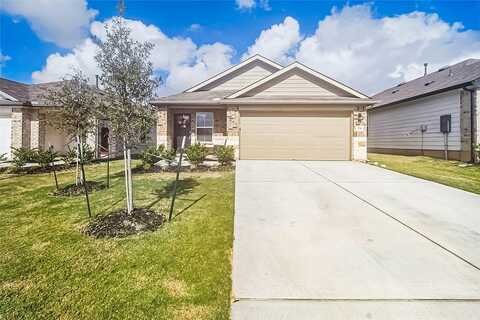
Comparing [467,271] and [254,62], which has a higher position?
[254,62]

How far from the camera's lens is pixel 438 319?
2.04 meters

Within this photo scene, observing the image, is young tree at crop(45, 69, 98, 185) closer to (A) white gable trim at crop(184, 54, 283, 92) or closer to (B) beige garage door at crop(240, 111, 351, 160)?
(B) beige garage door at crop(240, 111, 351, 160)

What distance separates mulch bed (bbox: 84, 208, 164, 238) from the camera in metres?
3.88

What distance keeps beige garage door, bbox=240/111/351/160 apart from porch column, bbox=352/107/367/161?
27cm

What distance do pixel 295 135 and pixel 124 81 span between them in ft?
28.9

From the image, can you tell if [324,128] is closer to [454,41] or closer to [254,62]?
[254,62]

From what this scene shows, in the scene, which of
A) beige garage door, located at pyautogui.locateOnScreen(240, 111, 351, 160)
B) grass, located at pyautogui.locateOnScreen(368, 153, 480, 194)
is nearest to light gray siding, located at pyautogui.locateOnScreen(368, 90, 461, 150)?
grass, located at pyautogui.locateOnScreen(368, 153, 480, 194)

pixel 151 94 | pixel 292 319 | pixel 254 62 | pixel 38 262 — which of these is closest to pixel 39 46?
pixel 254 62

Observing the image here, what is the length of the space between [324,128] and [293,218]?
27.0 feet

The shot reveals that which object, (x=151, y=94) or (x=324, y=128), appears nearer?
(x=151, y=94)

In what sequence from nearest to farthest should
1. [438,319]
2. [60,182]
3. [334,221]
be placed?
[438,319] → [334,221] → [60,182]

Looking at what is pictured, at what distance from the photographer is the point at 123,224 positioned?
412 centimetres

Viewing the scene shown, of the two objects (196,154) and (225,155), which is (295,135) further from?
(196,154)

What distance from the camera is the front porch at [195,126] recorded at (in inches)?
502
